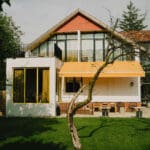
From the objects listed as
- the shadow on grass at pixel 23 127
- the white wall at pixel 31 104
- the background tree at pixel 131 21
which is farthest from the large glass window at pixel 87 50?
the background tree at pixel 131 21

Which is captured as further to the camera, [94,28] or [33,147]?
[94,28]

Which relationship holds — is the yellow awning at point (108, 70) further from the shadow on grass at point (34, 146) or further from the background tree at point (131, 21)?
the background tree at point (131, 21)

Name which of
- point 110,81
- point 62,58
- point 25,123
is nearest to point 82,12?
point 62,58

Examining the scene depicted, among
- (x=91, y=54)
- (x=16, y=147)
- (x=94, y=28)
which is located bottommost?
(x=16, y=147)

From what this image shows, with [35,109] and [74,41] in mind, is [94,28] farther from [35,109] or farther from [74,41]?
[35,109]

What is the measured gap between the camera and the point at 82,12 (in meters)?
42.4

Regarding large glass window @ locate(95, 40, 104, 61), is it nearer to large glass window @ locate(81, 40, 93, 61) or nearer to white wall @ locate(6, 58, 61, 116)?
large glass window @ locate(81, 40, 93, 61)

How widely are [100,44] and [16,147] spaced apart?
921 inches

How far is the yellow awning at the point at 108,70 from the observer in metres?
35.1

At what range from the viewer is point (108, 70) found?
1412 inches

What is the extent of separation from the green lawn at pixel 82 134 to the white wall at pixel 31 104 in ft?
14.4

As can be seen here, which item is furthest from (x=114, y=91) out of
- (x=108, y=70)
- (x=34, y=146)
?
(x=34, y=146)

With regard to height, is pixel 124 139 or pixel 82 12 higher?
pixel 82 12

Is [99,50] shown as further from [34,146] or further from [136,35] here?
[34,146]
